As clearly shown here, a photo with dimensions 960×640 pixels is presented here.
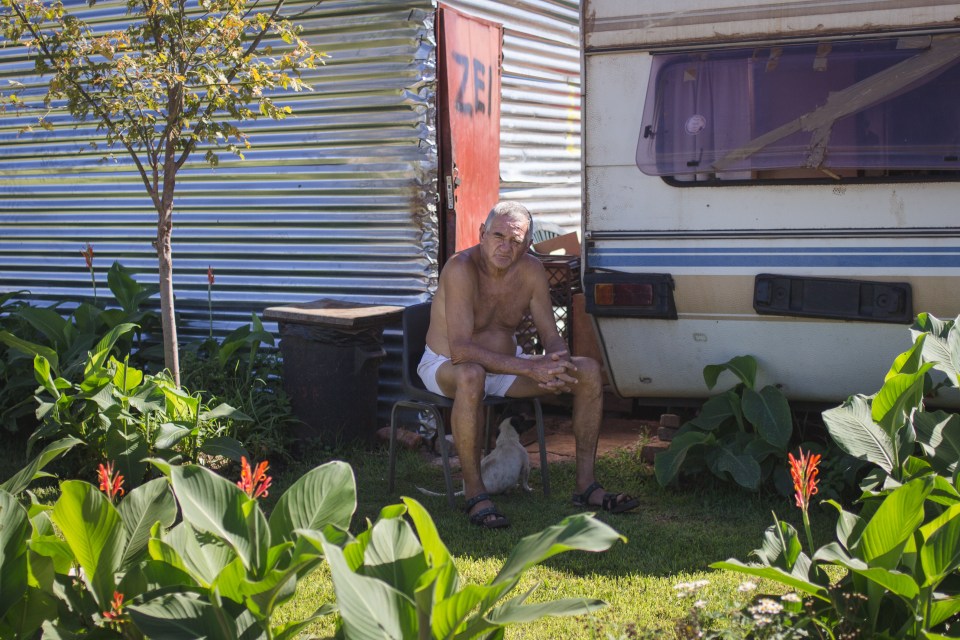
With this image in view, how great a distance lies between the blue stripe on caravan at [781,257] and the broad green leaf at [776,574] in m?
2.19

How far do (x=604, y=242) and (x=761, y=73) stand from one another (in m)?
1.07

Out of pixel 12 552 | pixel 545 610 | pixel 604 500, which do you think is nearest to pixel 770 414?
pixel 604 500

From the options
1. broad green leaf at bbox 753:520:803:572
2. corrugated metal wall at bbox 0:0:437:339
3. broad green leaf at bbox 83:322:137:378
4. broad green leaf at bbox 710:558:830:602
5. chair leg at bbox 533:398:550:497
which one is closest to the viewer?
broad green leaf at bbox 710:558:830:602

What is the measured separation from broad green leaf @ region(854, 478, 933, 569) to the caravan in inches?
78.2

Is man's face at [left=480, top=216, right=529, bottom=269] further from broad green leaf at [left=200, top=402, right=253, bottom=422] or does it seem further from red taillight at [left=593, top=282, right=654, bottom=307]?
broad green leaf at [left=200, top=402, right=253, bottom=422]

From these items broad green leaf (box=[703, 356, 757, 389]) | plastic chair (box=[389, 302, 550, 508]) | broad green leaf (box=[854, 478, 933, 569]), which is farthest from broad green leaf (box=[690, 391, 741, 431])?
broad green leaf (box=[854, 478, 933, 569])

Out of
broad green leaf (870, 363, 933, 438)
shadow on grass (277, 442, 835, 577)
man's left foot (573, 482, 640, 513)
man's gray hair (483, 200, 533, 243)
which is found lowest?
shadow on grass (277, 442, 835, 577)

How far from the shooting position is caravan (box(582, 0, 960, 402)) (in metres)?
Result: 4.71

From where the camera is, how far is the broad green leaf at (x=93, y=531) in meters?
2.99

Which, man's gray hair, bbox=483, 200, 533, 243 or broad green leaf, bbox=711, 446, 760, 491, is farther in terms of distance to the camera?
man's gray hair, bbox=483, 200, 533, 243

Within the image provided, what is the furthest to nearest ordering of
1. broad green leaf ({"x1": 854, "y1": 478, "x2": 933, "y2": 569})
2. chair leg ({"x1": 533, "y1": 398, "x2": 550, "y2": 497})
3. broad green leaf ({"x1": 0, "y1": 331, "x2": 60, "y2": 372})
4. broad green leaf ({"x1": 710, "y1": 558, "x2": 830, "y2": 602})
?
1. broad green leaf ({"x1": 0, "y1": 331, "x2": 60, "y2": 372})
2. chair leg ({"x1": 533, "y1": 398, "x2": 550, "y2": 497})
3. broad green leaf ({"x1": 854, "y1": 478, "x2": 933, "y2": 569})
4. broad green leaf ({"x1": 710, "y1": 558, "x2": 830, "y2": 602})

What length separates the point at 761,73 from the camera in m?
4.92

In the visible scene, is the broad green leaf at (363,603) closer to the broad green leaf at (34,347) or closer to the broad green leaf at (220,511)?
the broad green leaf at (220,511)

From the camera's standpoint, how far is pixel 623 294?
514 centimetres
